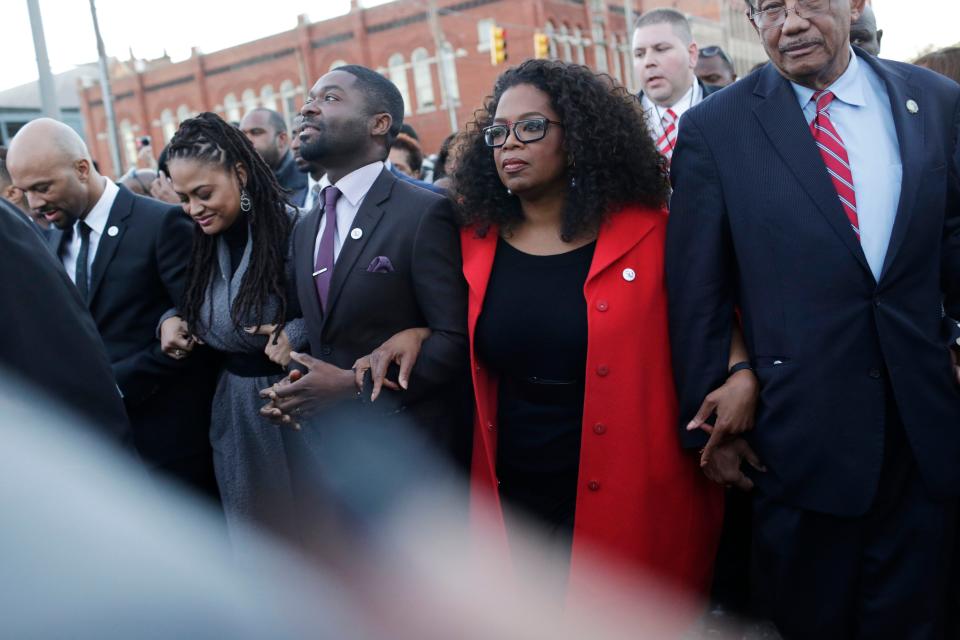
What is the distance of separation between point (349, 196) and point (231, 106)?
135ft

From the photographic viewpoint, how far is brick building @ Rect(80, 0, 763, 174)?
3516cm

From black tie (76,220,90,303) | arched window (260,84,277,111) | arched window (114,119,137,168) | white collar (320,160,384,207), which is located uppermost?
arched window (260,84,277,111)

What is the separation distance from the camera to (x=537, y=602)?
3.11 m

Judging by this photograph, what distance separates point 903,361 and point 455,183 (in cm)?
163

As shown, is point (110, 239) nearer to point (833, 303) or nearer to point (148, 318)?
point (148, 318)

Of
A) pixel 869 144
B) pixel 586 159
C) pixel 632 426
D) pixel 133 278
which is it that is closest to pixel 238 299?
pixel 133 278

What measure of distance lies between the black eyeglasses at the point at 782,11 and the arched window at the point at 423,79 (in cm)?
3489

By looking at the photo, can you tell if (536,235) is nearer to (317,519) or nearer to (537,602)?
(537,602)

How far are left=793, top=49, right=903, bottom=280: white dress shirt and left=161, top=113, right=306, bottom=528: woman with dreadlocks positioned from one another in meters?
2.08

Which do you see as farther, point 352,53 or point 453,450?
point 352,53

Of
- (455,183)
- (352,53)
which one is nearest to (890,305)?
(455,183)

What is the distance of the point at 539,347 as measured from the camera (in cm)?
289

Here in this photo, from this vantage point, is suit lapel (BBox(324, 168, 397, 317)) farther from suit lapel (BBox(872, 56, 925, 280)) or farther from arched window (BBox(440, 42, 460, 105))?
arched window (BBox(440, 42, 460, 105))

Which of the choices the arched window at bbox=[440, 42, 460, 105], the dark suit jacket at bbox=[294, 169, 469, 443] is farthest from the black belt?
the arched window at bbox=[440, 42, 460, 105]
